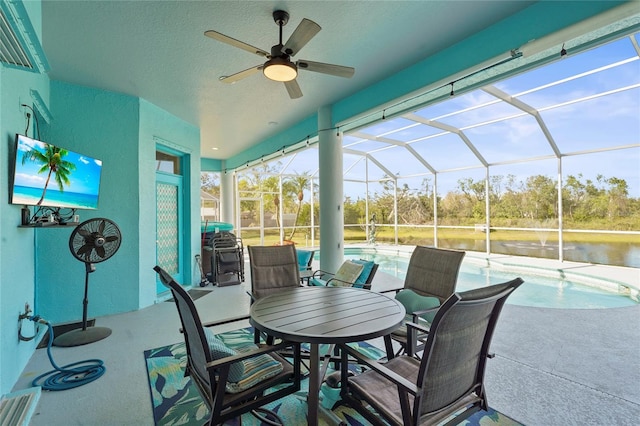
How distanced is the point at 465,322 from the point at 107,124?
195 inches

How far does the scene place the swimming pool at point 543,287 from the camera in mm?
4816

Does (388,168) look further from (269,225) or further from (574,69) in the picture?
(574,69)

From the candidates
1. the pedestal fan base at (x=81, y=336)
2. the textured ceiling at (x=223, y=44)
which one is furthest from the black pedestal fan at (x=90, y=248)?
the textured ceiling at (x=223, y=44)

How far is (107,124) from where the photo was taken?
4.19 m

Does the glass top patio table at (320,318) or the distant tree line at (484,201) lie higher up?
the distant tree line at (484,201)

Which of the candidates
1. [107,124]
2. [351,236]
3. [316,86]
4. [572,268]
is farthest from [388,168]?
[107,124]

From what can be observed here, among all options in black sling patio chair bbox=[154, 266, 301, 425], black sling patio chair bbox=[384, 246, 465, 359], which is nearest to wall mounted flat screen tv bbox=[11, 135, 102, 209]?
black sling patio chair bbox=[154, 266, 301, 425]

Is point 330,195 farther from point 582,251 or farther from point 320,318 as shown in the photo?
point 582,251

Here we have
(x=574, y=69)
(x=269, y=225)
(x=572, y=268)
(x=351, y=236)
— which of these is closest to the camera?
(x=574, y=69)

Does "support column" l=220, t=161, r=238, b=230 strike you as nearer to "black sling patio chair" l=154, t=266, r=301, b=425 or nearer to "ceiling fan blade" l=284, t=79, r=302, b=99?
"ceiling fan blade" l=284, t=79, r=302, b=99

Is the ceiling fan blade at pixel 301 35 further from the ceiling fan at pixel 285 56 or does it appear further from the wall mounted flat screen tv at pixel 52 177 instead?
the wall mounted flat screen tv at pixel 52 177

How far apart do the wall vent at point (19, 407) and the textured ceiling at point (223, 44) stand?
3.09 m

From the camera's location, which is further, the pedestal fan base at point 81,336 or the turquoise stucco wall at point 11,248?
the pedestal fan base at point 81,336

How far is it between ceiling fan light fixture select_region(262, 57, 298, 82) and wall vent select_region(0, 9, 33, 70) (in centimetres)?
155
